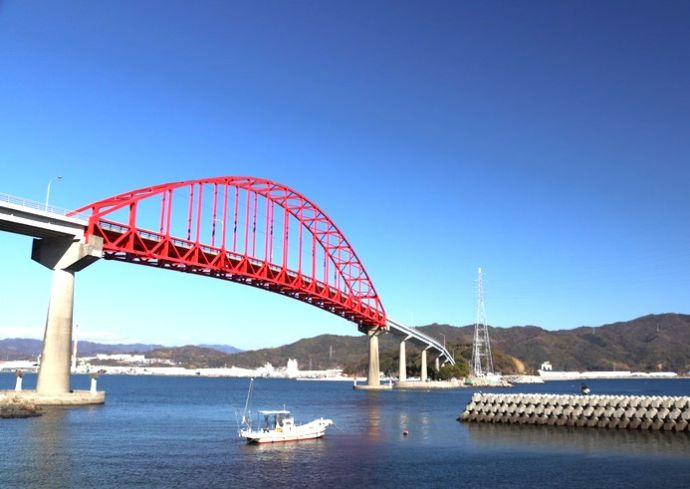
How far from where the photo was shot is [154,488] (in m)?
33.0

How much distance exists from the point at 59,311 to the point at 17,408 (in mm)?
10734

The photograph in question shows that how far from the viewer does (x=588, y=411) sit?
5778cm

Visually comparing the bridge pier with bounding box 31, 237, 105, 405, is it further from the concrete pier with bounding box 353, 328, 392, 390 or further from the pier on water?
the concrete pier with bounding box 353, 328, 392, 390

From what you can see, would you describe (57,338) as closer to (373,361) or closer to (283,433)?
(283,433)

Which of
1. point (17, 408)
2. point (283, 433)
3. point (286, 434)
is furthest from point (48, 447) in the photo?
point (17, 408)

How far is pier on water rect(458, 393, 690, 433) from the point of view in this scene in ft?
177

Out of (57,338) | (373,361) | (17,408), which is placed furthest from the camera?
(373,361)

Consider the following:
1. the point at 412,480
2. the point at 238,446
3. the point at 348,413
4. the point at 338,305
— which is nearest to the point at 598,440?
the point at 412,480

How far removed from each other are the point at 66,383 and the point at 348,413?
32.7 metres

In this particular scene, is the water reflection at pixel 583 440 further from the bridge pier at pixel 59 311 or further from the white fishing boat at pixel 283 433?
the bridge pier at pixel 59 311

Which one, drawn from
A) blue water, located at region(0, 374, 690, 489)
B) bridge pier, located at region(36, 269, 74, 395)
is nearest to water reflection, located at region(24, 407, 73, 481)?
blue water, located at region(0, 374, 690, 489)

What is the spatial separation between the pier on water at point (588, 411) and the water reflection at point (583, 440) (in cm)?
115

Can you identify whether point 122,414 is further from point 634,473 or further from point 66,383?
point 634,473

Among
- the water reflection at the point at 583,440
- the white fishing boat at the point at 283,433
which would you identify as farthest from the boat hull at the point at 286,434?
the water reflection at the point at 583,440
